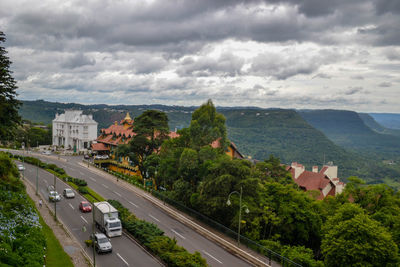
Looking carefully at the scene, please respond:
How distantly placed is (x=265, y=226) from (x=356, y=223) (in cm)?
1128

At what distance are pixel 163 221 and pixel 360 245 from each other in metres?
22.4

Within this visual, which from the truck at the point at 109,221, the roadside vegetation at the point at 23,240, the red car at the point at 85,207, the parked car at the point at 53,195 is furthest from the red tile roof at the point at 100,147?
the truck at the point at 109,221

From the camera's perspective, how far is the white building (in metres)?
116

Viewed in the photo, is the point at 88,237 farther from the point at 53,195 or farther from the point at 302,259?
the point at 302,259

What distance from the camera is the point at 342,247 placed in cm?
2809

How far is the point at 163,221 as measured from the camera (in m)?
39.3

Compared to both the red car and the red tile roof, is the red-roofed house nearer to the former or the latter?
the red car

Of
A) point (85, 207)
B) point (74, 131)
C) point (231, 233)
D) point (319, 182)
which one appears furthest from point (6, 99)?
point (74, 131)

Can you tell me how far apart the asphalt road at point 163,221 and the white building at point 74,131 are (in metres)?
50.4

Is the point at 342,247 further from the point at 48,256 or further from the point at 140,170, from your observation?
the point at 140,170

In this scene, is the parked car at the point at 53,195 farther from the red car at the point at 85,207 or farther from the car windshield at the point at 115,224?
the car windshield at the point at 115,224

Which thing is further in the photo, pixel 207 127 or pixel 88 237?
pixel 207 127

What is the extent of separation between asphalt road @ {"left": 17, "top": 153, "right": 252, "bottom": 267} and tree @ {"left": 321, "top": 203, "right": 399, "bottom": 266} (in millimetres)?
8487

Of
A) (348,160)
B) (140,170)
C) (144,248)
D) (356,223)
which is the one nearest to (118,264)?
(144,248)
